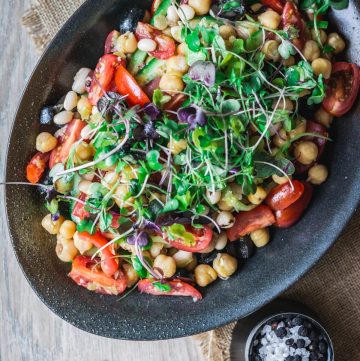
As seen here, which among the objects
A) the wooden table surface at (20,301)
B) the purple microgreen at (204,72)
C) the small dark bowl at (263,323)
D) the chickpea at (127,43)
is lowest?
the small dark bowl at (263,323)

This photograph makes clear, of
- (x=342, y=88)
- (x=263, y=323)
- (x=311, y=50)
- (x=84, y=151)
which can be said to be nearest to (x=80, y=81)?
(x=84, y=151)

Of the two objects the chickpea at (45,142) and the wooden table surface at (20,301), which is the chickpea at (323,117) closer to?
the chickpea at (45,142)

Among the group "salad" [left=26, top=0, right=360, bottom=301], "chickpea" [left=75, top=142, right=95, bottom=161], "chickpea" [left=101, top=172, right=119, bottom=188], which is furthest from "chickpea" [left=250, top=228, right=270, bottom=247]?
"chickpea" [left=75, top=142, right=95, bottom=161]

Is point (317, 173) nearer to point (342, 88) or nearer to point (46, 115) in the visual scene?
point (342, 88)

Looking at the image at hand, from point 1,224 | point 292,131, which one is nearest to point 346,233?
point 292,131

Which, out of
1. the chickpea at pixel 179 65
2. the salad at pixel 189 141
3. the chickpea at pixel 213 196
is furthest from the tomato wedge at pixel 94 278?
the chickpea at pixel 179 65
